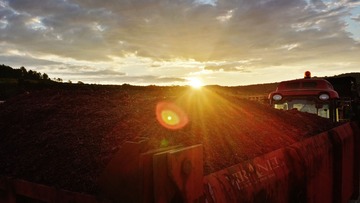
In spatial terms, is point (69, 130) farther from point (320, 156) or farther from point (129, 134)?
point (320, 156)

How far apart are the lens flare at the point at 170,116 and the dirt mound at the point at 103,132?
2.6 inches

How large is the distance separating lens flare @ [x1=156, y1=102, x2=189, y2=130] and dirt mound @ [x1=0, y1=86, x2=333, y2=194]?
0.07m

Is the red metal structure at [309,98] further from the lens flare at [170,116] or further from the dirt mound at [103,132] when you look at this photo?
the lens flare at [170,116]

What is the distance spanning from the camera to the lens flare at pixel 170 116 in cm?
365

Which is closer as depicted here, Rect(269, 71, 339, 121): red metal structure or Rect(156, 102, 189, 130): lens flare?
Rect(156, 102, 189, 130): lens flare

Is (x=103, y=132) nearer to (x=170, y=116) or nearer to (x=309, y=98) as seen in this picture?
(x=170, y=116)

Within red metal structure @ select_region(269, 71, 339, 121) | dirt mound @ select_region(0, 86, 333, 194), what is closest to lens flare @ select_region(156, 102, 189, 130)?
dirt mound @ select_region(0, 86, 333, 194)

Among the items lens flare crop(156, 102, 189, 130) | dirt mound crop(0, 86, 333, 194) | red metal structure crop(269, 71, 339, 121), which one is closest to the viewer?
dirt mound crop(0, 86, 333, 194)

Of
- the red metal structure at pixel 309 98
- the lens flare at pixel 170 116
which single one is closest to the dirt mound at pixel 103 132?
the lens flare at pixel 170 116

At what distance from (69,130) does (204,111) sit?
1.78 m

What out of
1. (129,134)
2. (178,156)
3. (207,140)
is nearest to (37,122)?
(129,134)

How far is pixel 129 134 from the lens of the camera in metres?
3.19

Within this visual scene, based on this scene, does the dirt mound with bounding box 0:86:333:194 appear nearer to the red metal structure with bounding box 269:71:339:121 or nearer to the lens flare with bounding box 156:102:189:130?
the lens flare with bounding box 156:102:189:130

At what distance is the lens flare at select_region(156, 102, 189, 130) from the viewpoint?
365cm
